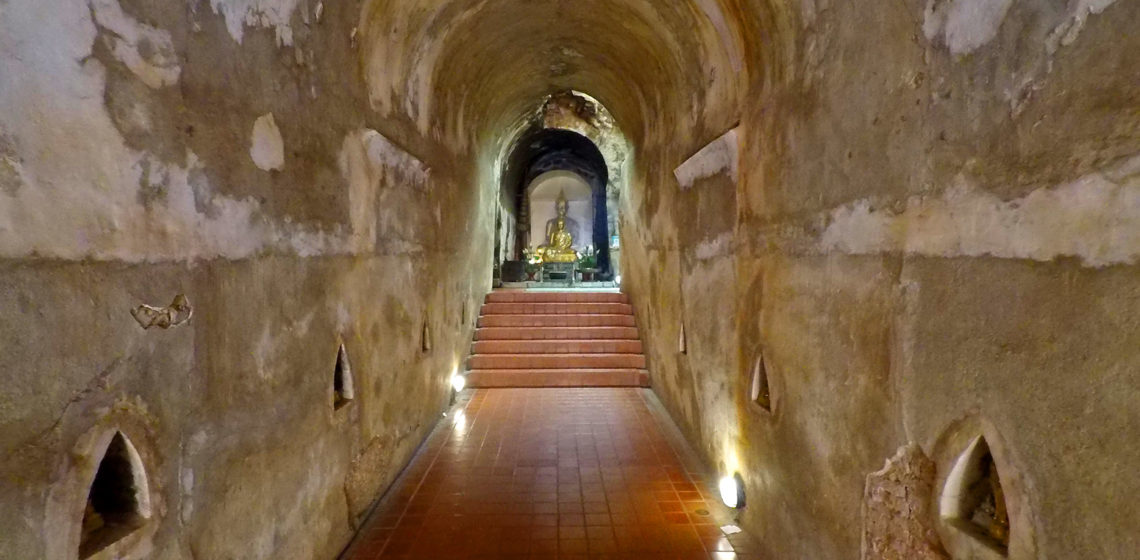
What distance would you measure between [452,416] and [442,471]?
5.06 ft

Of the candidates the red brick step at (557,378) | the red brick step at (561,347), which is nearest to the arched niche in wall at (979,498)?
the red brick step at (557,378)

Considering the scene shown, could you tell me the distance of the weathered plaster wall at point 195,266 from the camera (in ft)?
4.91

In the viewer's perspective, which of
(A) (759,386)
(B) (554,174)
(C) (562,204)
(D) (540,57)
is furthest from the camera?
(C) (562,204)

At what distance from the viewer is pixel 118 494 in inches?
74.0

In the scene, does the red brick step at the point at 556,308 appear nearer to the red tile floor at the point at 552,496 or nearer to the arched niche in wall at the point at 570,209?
the red tile floor at the point at 552,496

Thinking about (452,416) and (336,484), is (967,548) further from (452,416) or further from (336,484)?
(452,416)

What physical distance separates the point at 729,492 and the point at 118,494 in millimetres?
3349

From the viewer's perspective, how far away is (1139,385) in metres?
1.19

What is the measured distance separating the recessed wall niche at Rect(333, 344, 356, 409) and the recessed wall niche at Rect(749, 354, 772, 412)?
95.7 inches

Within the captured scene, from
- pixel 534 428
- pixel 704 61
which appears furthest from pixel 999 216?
pixel 534 428

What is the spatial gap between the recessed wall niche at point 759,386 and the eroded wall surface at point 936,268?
5cm

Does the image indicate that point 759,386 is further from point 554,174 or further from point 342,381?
point 554,174

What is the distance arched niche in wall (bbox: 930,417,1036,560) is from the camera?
59.7 inches

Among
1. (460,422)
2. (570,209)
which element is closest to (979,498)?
(460,422)
